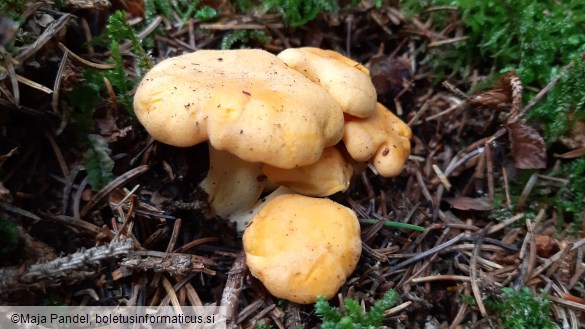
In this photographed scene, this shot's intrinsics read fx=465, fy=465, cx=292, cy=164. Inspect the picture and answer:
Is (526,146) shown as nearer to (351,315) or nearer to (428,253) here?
(428,253)

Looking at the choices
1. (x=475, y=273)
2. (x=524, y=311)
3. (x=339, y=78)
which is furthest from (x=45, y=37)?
(x=524, y=311)

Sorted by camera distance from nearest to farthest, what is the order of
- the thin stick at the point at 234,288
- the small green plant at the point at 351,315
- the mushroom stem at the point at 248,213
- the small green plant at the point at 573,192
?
the small green plant at the point at 351,315, the thin stick at the point at 234,288, the mushroom stem at the point at 248,213, the small green plant at the point at 573,192

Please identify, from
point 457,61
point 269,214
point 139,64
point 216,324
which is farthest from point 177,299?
point 457,61

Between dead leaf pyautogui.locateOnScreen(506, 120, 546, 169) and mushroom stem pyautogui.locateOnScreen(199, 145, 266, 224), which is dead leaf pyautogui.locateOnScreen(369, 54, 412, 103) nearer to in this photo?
dead leaf pyautogui.locateOnScreen(506, 120, 546, 169)

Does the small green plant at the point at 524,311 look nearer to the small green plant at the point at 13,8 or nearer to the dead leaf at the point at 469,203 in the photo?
the dead leaf at the point at 469,203

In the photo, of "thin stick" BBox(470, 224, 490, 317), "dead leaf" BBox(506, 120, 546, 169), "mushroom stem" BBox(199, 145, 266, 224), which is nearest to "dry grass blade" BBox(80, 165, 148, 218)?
"mushroom stem" BBox(199, 145, 266, 224)

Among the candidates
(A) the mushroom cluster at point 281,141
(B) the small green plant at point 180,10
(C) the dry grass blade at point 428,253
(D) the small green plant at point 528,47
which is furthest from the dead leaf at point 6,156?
(D) the small green plant at point 528,47
